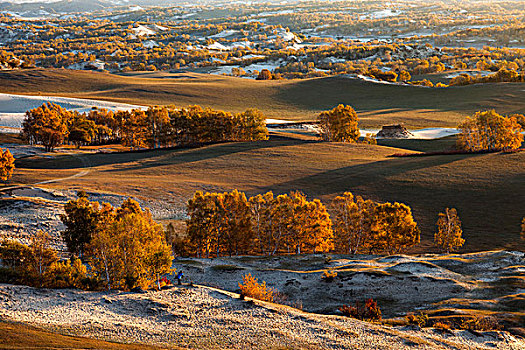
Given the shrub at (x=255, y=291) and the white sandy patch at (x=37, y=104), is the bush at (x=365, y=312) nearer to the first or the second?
the shrub at (x=255, y=291)

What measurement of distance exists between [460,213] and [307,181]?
26.4 meters

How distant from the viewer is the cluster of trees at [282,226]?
62062 mm

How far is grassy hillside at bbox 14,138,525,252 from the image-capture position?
73750mm

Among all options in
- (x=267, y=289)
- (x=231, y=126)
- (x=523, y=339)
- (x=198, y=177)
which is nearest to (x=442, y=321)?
(x=523, y=339)

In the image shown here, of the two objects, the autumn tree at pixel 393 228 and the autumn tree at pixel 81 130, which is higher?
the autumn tree at pixel 81 130

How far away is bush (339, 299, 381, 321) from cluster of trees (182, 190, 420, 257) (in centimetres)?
2064

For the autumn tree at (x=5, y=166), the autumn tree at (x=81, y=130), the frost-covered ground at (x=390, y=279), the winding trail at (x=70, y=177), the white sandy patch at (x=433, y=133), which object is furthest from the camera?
the white sandy patch at (x=433, y=133)

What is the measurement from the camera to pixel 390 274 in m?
49.6

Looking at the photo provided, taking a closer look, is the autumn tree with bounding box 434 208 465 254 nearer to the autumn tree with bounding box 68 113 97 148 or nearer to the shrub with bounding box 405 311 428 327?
the shrub with bounding box 405 311 428 327

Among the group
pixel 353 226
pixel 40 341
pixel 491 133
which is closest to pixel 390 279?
pixel 353 226

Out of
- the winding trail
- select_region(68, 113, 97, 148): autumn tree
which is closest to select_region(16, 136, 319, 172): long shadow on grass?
the winding trail

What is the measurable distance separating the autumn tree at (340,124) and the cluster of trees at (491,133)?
2715cm

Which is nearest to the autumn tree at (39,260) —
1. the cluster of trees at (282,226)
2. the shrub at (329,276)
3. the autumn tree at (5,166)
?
the cluster of trees at (282,226)

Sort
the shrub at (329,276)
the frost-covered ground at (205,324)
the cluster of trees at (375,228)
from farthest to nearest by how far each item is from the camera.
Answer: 1. the cluster of trees at (375,228)
2. the shrub at (329,276)
3. the frost-covered ground at (205,324)
